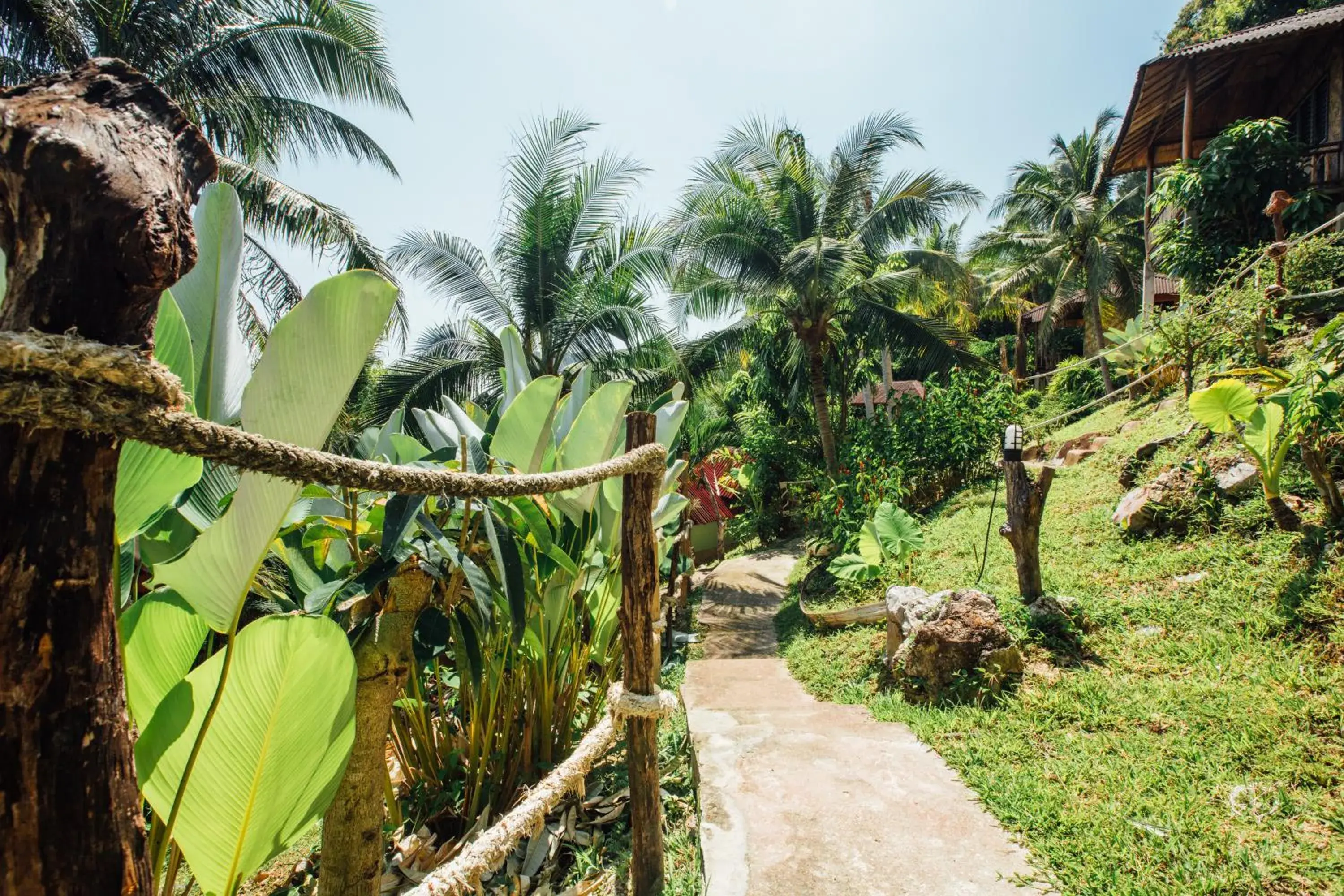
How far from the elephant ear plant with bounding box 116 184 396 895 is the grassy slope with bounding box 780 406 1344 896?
84.6 inches

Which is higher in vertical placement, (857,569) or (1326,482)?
(1326,482)

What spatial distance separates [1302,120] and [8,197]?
14630 millimetres

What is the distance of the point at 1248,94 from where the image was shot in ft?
35.6

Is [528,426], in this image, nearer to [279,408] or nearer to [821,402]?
[279,408]

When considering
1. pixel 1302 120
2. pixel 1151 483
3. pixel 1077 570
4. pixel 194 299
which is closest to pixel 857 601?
pixel 1077 570

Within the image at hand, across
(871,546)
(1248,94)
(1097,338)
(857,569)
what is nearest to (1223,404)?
(871,546)

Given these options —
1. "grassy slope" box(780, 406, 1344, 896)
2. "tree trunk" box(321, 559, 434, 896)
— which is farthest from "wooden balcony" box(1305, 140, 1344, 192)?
"tree trunk" box(321, 559, 434, 896)

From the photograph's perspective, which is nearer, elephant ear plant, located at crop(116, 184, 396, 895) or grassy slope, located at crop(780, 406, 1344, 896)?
elephant ear plant, located at crop(116, 184, 396, 895)

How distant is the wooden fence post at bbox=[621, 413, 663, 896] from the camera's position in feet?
6.34

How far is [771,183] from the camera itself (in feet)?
31.4

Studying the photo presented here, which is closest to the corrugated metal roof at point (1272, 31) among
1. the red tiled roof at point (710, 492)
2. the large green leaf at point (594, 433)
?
the red tiled roof at point (710, 492)

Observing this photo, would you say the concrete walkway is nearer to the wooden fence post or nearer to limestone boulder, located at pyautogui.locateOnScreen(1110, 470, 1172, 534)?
the wooden fence post

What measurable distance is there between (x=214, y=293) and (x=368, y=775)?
104 centimetres

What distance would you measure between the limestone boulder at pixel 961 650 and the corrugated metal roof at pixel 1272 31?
9166 mm
